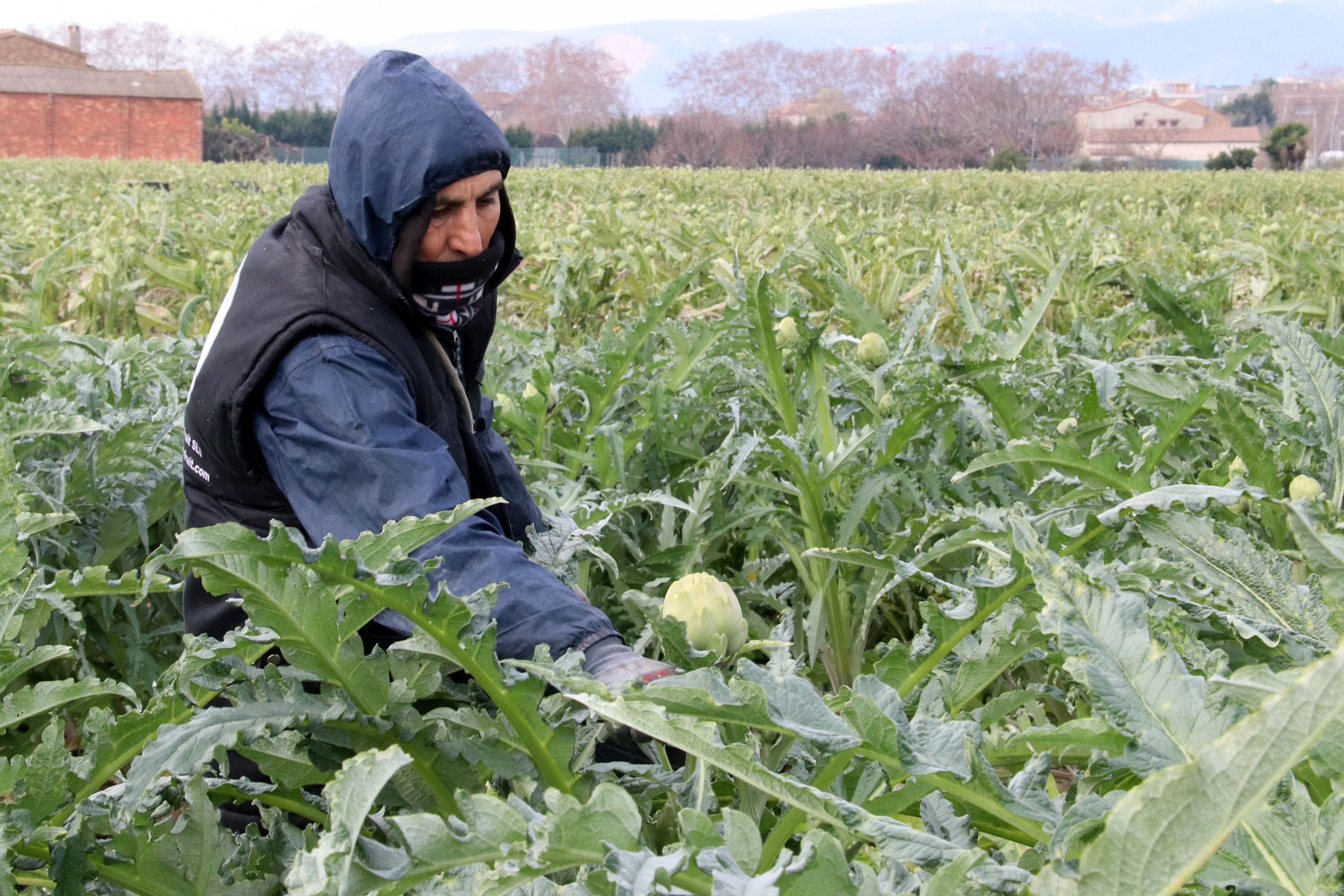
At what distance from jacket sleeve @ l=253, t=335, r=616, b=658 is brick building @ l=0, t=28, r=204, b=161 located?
40.1 m

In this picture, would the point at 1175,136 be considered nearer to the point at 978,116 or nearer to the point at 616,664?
the point at 978,116

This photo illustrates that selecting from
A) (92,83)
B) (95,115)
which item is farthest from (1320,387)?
(92,83)

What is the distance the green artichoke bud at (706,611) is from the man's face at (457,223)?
67 cm

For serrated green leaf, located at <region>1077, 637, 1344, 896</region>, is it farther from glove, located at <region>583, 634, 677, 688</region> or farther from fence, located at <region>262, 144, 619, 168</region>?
fence, located at <region>262, 144, 619, 168</region>

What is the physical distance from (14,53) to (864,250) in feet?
173

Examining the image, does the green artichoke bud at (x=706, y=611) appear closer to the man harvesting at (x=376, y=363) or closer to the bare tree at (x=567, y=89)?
the man harvesting at (x=376, y=363)

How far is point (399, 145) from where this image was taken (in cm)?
159

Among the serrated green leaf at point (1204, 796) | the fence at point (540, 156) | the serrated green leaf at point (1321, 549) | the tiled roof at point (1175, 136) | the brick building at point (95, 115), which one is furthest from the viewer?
the tiled roof at point (1175, 136)

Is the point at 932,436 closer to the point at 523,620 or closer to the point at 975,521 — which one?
the point at 975,521

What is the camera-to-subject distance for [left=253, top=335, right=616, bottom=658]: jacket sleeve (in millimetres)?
1288

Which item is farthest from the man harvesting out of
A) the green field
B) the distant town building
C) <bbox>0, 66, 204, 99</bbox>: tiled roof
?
the distant town building

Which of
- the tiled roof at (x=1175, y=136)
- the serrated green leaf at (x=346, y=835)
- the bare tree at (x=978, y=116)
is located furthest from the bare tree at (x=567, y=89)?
the serrated green leaf at (x=346, y=835)

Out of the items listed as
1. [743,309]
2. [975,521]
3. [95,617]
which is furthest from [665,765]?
[95,617]

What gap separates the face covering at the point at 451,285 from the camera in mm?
1679
